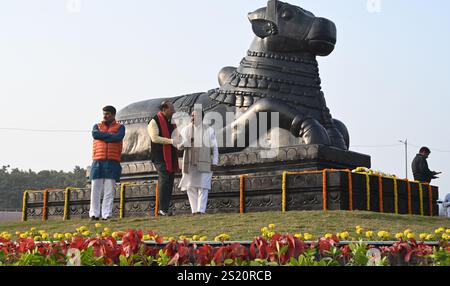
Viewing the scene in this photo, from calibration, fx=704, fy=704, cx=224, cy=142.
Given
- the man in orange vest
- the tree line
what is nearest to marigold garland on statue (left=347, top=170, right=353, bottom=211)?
the man in orange vest

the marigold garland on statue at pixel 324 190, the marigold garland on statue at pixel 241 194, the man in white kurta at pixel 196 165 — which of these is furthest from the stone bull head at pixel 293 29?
the man in white kurta at pixel 196 165

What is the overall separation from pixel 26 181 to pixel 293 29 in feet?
174

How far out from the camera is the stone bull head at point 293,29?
12.4 metres

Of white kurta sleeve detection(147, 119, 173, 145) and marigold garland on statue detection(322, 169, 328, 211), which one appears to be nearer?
white kurta sleeve detection(147, 119, 173, 145)

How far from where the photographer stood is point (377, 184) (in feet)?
33.6

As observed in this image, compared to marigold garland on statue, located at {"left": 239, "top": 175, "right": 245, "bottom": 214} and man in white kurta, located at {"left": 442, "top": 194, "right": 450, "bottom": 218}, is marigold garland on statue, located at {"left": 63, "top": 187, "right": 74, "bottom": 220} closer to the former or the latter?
marigold garland on statue, located at {"left": 239, "top": 175, "right": 245, "bottom": 214}

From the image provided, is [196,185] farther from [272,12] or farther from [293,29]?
[272,12]

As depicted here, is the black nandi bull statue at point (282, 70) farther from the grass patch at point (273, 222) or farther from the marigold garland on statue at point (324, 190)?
the grass patch at point (273, 222)

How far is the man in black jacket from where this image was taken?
1246 centimetres

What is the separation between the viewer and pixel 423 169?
12.5 m

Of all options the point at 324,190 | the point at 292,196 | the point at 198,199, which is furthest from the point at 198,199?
the point at 324,190
